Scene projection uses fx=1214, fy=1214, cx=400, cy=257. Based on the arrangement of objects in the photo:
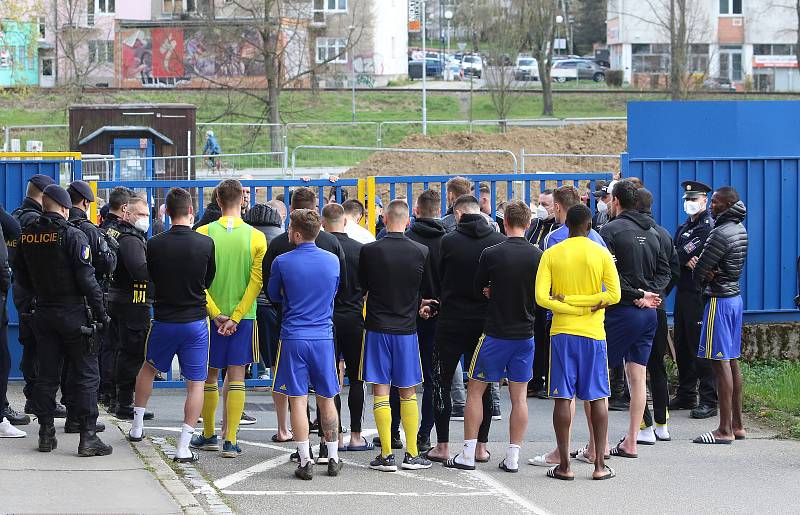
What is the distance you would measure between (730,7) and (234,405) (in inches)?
2878

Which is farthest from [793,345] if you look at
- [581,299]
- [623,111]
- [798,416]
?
[623,111]

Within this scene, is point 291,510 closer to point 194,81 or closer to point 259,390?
point 259,390

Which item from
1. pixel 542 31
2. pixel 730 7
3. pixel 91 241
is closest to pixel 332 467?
pixel 91 241

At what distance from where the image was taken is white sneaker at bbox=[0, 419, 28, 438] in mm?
9758

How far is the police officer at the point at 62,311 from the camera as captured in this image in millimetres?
8961

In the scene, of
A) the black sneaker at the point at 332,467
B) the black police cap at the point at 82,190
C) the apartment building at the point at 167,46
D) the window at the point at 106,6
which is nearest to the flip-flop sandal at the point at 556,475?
the black sneaker at the point at 332,467

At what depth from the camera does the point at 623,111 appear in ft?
192

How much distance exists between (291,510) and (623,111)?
5254cm

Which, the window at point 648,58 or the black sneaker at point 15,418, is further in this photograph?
the window at point 648,58

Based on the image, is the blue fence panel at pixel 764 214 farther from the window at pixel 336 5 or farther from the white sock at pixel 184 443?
the window at pixel 336 5

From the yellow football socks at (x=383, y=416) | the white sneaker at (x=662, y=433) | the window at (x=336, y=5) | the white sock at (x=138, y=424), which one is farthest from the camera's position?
the window at (x=336, y=5)

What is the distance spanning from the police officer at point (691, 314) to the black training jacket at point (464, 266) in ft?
8.93

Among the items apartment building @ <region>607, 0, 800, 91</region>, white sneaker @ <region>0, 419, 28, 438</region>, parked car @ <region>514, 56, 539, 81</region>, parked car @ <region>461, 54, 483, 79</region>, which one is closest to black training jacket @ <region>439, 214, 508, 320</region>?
white sneaker @ <region>0, 419, 28, 438</region>

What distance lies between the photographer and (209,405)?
377 inches
